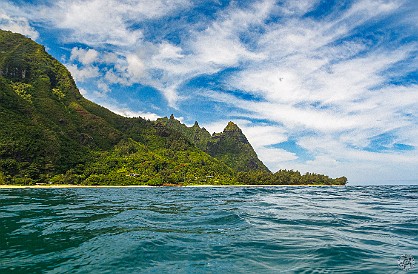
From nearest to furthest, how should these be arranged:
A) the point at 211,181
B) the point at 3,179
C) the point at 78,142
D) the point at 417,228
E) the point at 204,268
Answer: the point at 204,268 → the point at 417,228 → the point at 3,179 → the point at 211,181 → the point at 78,142

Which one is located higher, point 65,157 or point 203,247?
point 65,157

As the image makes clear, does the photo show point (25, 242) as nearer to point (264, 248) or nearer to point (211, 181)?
point (264, 248)

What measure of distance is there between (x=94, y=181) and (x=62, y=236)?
12307cm

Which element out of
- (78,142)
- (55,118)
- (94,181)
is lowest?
(94,181)

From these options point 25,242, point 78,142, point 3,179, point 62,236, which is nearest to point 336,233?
point 62,236

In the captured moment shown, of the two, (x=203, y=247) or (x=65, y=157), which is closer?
(x=203, y=247)

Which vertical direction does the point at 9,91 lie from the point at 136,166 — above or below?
above

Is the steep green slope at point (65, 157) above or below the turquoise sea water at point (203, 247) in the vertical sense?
above

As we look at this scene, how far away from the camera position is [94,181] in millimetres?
125562

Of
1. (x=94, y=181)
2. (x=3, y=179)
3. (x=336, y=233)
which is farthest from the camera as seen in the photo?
(x=94, y=181)

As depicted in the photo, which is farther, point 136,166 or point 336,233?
point 136,166

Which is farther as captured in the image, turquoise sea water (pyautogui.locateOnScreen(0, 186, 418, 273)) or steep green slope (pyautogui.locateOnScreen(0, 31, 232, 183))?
steep green slope (pyautogui.locateOnScreen(0, 31, 232, 183))

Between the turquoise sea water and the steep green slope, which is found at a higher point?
the steep green slope

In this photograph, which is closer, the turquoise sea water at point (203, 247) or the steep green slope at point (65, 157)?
the turquoise sea water at point (203, 247)
